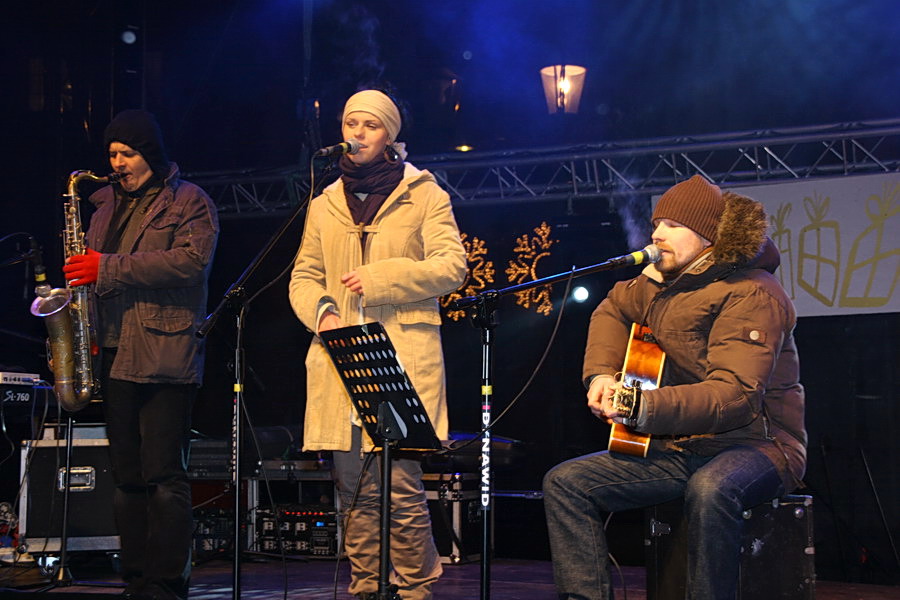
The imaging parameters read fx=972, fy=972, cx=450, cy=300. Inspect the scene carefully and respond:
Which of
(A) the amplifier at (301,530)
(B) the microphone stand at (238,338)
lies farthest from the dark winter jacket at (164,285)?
(A) the amplifier at (301,530)

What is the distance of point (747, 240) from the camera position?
3.27 metres

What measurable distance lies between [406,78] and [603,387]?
549 centimetres

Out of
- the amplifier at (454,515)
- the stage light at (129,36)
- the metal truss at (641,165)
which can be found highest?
the stage light at (129,36)

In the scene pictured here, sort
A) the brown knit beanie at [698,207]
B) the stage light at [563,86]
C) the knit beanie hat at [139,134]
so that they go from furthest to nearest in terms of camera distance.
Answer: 1. the stage light at [563,86]
2. the knit beanie hat at [139,134]
3. the brown knit beanie at [698,207]

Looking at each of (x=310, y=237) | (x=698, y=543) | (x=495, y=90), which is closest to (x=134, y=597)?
(x=310, y=237)

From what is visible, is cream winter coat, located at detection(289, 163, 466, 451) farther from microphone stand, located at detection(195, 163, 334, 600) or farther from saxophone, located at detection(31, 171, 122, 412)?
saxophone, located at detection(31, 171, 122, 412)

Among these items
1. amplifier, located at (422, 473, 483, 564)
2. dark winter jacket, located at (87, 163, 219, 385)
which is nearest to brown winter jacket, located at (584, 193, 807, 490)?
dark winter jacket, located at (87, 163, 219, 385)

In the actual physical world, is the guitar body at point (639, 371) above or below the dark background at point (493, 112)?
below

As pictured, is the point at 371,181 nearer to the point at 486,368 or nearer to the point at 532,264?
the point at 486,368

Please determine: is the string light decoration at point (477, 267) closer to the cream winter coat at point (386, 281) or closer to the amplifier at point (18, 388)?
the amplifier at point (18, 388)

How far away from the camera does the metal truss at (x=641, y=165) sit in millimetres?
6891

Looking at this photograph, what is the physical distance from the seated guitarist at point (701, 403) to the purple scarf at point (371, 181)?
1.00m

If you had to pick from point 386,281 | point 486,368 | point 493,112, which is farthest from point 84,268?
point 493,112

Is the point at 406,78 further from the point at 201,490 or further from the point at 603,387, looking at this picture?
A: the point at 603,387
